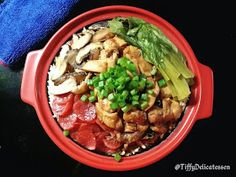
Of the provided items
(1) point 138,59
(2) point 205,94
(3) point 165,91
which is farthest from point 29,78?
(2) point 205,94

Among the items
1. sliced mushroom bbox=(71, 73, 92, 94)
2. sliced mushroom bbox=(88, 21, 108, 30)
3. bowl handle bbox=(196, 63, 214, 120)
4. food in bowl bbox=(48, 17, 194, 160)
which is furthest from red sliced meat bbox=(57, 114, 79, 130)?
bowl handle bbox=(196, 63, 214, 120)

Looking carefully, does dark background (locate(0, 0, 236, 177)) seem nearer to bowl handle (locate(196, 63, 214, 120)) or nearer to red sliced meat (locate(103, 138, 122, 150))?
bowl handle (locate(196, 63, 214, 120))

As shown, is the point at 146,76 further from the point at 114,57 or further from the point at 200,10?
the point at 200,10

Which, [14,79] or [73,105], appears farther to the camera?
[14,79]

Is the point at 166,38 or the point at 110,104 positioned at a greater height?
the point at 166,38

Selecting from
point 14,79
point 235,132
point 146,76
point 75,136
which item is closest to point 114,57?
point 146,76

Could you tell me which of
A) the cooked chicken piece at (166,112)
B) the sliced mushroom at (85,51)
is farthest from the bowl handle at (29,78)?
the cooked chicken piece at (166,112)

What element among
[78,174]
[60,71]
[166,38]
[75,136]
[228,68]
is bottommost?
[78,174]
